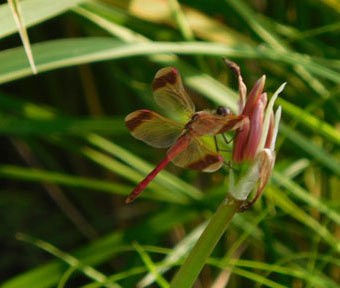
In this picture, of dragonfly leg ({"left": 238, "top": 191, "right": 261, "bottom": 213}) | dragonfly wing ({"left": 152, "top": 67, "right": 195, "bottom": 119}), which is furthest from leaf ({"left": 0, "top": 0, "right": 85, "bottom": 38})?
dragonfly leg ({"left": 238, "top": 191, "right": 261, "bottom": 213})

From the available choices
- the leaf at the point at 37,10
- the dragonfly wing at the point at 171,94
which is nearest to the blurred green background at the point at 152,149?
the leaf at the point at 37,10

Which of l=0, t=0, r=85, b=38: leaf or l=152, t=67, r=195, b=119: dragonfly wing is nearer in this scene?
l=152, t=67, r=195, b=119: dragonfly wing

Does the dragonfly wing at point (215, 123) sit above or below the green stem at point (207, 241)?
above

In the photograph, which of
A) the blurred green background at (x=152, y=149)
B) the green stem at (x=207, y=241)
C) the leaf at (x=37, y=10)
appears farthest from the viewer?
the blurred green background at (x=152, y=149)

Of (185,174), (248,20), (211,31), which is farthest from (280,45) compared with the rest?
(185,174)

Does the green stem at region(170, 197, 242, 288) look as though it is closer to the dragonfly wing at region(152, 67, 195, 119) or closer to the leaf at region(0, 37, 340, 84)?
the dragonfly wing at region(152, 67, 195, 119)

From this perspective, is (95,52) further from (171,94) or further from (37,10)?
(171,94)

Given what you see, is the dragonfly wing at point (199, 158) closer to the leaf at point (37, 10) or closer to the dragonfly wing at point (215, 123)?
the dragonfly wing at point (215, 123)

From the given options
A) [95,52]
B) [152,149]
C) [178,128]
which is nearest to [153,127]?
[178,128]
